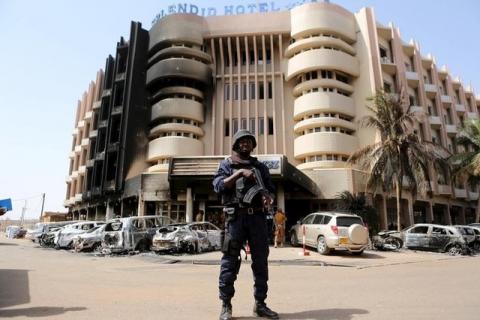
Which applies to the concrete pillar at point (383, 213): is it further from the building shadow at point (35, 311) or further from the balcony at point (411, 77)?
the building shadow at point (35, 311)

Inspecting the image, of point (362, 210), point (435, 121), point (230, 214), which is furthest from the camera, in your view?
point (435, 121)

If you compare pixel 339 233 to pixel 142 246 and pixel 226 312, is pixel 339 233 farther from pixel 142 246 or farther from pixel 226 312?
→ pixel 226 312

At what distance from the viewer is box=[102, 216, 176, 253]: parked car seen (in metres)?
14.0

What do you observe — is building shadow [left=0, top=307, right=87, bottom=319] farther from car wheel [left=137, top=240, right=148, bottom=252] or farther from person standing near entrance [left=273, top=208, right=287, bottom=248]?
person standing near entrance [left=273, top=208, right=287, bottom=248]

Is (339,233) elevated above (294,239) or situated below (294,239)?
above

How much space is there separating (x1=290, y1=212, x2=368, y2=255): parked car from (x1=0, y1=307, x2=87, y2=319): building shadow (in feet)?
35.1

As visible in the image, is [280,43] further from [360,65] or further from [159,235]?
[159,235]

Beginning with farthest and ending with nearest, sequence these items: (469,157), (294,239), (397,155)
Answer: (469,157) < (397,155) < (294,239)

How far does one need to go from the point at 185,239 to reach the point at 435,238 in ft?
37.3

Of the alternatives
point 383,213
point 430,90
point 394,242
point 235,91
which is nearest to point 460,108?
point 430,90

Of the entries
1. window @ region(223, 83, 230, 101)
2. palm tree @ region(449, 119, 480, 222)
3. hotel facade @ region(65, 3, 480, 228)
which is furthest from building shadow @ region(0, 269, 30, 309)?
palm tree @ region(449, 119, 480, 222)

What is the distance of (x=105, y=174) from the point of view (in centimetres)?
3266

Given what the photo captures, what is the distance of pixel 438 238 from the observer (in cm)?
1622

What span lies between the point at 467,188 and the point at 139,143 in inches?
1374
